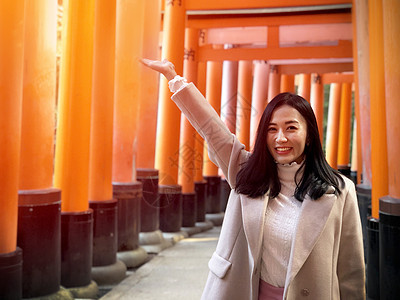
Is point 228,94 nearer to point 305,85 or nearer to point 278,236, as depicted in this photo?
point 305,85

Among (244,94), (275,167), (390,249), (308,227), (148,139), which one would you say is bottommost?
(390,249)

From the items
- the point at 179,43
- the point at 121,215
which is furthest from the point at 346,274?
the point at 179,43

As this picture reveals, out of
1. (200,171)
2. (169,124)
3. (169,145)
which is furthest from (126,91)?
(200,171)

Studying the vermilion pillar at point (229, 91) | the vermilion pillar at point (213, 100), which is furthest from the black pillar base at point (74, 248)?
the vermilion pillar at point (229, 91)

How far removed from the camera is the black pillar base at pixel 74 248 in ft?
19.2

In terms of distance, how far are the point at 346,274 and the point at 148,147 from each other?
267 inches

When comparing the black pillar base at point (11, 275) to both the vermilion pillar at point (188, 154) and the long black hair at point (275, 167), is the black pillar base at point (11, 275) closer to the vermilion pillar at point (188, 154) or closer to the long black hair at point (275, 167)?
the long black hair at point (275, 167)

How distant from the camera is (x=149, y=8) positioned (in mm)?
8250

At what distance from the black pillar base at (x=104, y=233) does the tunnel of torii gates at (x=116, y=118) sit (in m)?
0.01

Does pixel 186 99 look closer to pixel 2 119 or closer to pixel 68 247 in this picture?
pixel 2 119

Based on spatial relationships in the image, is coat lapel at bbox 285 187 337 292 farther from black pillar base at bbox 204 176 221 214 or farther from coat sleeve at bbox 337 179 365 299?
black pillar base at bbox 204 176 221 214

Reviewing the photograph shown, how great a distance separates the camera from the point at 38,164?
5.19m

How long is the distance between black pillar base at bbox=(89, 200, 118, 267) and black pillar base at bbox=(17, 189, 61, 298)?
1332 mm

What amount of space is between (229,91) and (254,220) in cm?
1182
